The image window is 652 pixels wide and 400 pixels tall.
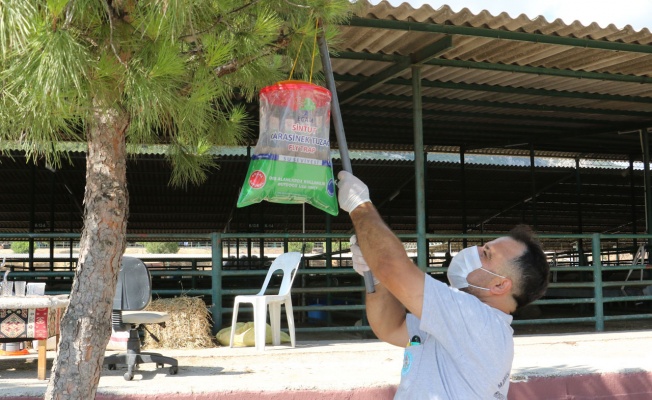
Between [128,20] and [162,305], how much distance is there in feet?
14.7

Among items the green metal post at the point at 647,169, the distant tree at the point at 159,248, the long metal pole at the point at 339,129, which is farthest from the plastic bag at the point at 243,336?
the distant tree at the point at 159,248

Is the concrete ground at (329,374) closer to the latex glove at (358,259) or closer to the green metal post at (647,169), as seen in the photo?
the latex glove at (358,259)

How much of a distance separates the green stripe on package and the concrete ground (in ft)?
6.48

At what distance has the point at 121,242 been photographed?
2441 millimetres

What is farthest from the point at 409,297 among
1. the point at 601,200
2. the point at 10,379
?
the point at 601,200

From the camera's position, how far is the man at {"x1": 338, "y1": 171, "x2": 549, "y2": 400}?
70.5 inches

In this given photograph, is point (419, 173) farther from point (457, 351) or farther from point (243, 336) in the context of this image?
point (457, 351)

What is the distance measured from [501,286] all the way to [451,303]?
0.27m

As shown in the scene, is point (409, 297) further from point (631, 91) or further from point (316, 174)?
point (631, 91)

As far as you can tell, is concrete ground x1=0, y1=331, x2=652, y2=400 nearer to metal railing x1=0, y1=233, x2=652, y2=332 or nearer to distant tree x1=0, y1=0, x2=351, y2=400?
metal railing x1=0, y1=233, x2=652, y2=332

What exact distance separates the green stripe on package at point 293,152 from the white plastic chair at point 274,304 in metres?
3.17

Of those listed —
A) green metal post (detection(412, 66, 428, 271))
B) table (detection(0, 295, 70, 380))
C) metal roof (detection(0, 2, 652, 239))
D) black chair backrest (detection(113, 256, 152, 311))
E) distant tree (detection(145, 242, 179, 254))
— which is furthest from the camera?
distant tree (detection(145, 242, 179, 254))

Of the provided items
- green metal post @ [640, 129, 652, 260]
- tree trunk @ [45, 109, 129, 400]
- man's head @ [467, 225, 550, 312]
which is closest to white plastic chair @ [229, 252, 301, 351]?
tree trunk @ [45, 109, 129, 400]

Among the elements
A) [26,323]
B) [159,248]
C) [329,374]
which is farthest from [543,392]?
[159,248]
